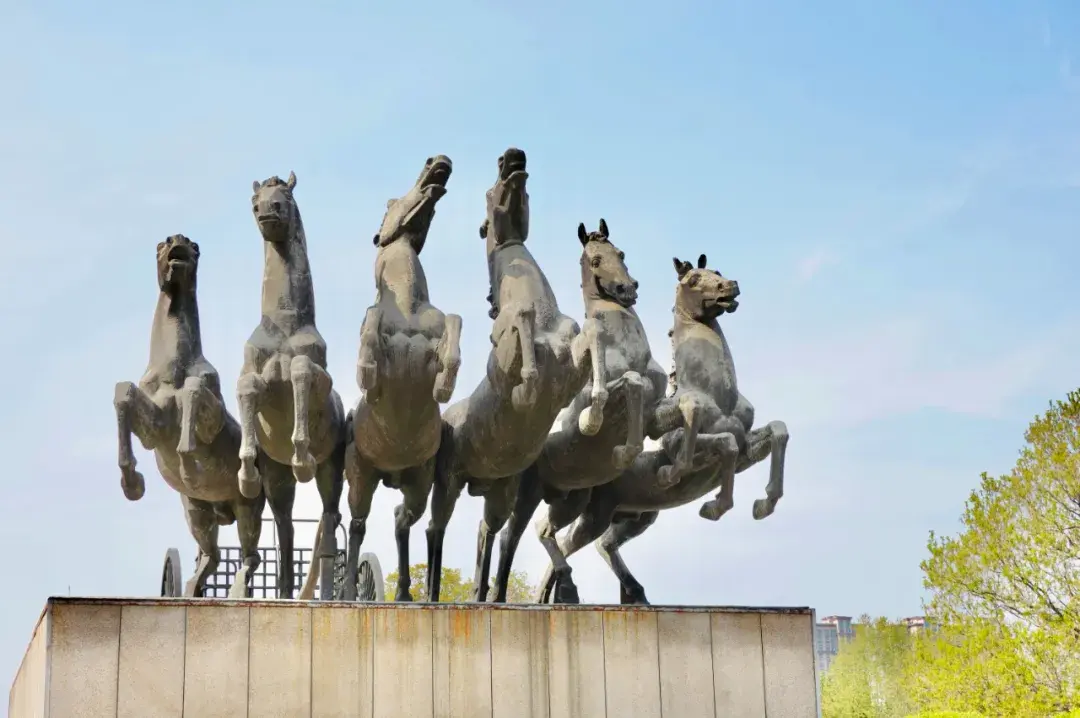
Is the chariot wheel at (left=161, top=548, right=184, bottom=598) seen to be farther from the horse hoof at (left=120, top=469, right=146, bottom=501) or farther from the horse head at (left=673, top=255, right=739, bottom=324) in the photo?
the horse head at (left=673, top=255, right=739, bottom=324)

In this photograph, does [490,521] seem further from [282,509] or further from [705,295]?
[705,295]

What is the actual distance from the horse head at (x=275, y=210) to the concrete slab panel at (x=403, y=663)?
3505 mm

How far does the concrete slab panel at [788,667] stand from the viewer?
1173 cm

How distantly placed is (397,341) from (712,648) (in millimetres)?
3706

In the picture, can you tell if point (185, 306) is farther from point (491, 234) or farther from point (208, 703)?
point (208, 703)

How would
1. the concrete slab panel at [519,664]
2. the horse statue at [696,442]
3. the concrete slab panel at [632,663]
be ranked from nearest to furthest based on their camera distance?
the concrete slab panel at [519,664] < the concrete slab panel at [632,663] < the horse statue at [696,442]

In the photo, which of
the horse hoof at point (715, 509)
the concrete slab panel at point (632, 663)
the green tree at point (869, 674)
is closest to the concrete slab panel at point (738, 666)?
the concrete slab panel at point (632, 663)

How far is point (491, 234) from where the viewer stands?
12633 mm

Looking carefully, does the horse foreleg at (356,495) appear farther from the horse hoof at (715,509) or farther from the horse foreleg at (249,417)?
the horse hoof at (715,509)

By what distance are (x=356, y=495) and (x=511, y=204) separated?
118 inches

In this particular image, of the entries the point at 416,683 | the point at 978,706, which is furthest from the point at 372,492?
the point at 978,706

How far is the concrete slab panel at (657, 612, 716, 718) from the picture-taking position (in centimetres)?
1140

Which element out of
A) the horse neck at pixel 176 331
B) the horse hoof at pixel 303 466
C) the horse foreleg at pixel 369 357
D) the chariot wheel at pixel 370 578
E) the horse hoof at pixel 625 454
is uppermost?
the horse neck at pixel 176 331

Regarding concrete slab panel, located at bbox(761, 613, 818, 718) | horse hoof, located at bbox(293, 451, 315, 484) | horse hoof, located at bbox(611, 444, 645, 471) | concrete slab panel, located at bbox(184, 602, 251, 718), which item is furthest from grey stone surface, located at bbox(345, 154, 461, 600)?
concrete slab panel, located at bbox(761, 613, 818, 718)
